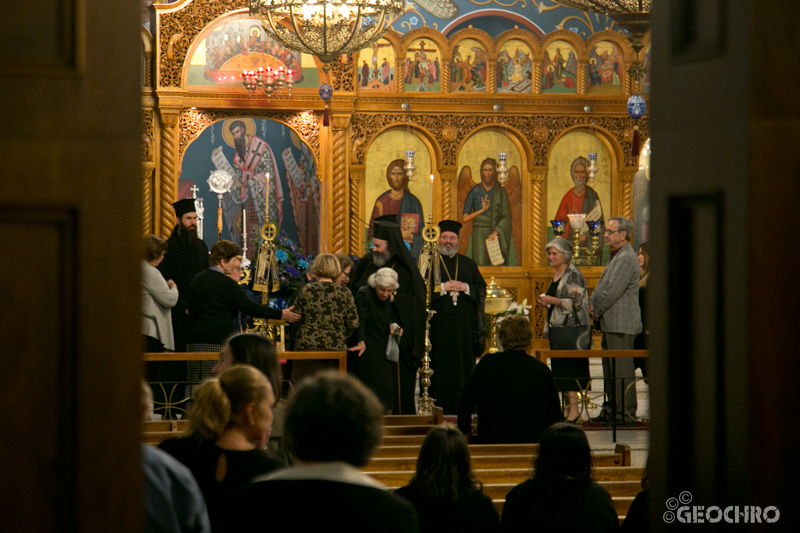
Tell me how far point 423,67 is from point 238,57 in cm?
246

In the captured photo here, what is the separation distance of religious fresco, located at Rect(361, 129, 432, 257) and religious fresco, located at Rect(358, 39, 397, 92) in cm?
63

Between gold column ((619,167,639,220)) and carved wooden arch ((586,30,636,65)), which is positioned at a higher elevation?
carved wooden arch ((586,30,636,65))

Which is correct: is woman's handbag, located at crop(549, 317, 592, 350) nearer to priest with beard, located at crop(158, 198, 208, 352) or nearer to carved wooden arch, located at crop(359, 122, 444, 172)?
priest with beard, located at crop(158, 198, 208, 352)

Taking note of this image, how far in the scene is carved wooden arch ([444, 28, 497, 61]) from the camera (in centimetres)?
1282

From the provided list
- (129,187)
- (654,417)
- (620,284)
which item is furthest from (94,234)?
(620,284)

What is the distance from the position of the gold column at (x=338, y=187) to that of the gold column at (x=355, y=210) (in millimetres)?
127

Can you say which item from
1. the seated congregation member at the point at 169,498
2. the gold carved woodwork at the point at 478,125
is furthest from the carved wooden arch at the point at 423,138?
the seated congregation member at the point at 169,498

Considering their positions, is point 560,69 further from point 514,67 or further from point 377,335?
point 377,335

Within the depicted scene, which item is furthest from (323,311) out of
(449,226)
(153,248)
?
(449,226)

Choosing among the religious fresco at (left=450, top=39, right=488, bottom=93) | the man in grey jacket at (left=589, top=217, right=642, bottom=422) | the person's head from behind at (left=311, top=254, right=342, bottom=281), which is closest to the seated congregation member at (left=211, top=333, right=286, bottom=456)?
the person's head from behind at (left=311, top=254, right=342, bottom=281)

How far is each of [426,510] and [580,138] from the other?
10.8m

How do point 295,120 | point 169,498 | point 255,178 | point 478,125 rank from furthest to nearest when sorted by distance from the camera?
point 478,125, point 255,178, point 295,120, point 169,498

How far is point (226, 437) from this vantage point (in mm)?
2744

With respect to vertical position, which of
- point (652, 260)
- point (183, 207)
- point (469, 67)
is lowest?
point (652, 260)
